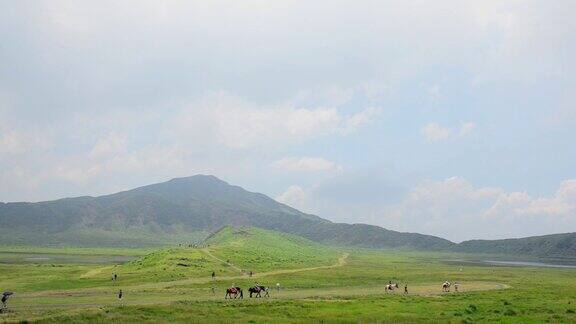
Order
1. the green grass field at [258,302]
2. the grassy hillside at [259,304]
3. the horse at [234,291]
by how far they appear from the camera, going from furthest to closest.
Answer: the horse at [234,291]
the green grass field at [258,302]
the grassy hillside at [259,304]

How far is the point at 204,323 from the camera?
47.3 meters

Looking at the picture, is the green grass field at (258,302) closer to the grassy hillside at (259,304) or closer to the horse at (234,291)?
the grassy hillside at (259,304)

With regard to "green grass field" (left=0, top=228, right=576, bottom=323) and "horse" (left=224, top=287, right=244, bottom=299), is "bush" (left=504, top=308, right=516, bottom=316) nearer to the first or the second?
"green grass field" (left=0, top=228, right=576, bottom=323)

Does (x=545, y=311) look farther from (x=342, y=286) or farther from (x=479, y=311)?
(x=342, y=286)

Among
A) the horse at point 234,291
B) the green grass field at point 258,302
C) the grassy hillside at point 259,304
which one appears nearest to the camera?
the grassy hillside at point 259,304

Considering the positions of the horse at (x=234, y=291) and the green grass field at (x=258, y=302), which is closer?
the green grass field at (x=258, y=302)

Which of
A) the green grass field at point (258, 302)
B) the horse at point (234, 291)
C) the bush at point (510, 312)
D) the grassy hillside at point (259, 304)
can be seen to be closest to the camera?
the grassy hillside at point (259, 304)

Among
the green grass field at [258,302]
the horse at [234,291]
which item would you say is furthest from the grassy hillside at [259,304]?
the horse at [234,291]

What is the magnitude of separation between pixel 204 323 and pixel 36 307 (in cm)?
2145

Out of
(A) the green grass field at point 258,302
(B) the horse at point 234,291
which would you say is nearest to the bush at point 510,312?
(A) the green grass field at point 258,302

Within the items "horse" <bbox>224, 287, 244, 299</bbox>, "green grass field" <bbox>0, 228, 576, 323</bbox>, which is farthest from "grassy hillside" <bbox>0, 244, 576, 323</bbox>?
"horse" <bbox>224, 287, 244, 299</bbox>

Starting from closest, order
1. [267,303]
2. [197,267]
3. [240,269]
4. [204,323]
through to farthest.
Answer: [204,323], [267,303], [197,267], [240,269]

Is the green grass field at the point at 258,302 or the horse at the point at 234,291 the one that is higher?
the horse at the point at 234,291

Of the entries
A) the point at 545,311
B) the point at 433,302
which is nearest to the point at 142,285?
the point at 433,302
